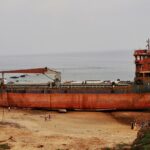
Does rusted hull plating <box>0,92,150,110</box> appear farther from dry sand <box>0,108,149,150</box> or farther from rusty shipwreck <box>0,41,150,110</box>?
dry sand <box>0,108,149,150</box>

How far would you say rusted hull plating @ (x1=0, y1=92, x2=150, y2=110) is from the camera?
51281 mm

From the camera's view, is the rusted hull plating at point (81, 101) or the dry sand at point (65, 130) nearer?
the dry sand at point (65, 130)

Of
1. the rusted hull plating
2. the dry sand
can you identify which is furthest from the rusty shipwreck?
the dry sand

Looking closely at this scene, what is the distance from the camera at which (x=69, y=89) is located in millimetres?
52719

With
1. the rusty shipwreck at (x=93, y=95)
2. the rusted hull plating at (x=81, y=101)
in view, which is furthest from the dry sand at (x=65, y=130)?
the rusty shipwreck at (x=93, y=95)

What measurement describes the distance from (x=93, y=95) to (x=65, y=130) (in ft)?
44.1

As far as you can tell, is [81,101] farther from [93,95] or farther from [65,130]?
[65,130]

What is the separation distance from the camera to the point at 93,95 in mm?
51969

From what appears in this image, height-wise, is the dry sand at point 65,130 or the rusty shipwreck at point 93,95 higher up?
the rusty shipwreck at point 93,95

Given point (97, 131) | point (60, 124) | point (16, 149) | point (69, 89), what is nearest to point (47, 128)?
point (60, 124)

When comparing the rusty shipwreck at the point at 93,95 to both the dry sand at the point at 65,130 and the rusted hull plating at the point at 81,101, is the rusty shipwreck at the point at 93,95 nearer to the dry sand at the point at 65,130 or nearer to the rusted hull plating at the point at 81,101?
the rusted hull plating at the point at 81,101

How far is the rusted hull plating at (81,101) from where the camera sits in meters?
51.3

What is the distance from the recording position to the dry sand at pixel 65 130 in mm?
32375

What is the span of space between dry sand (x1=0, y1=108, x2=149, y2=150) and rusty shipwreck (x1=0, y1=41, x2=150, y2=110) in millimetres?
1675
